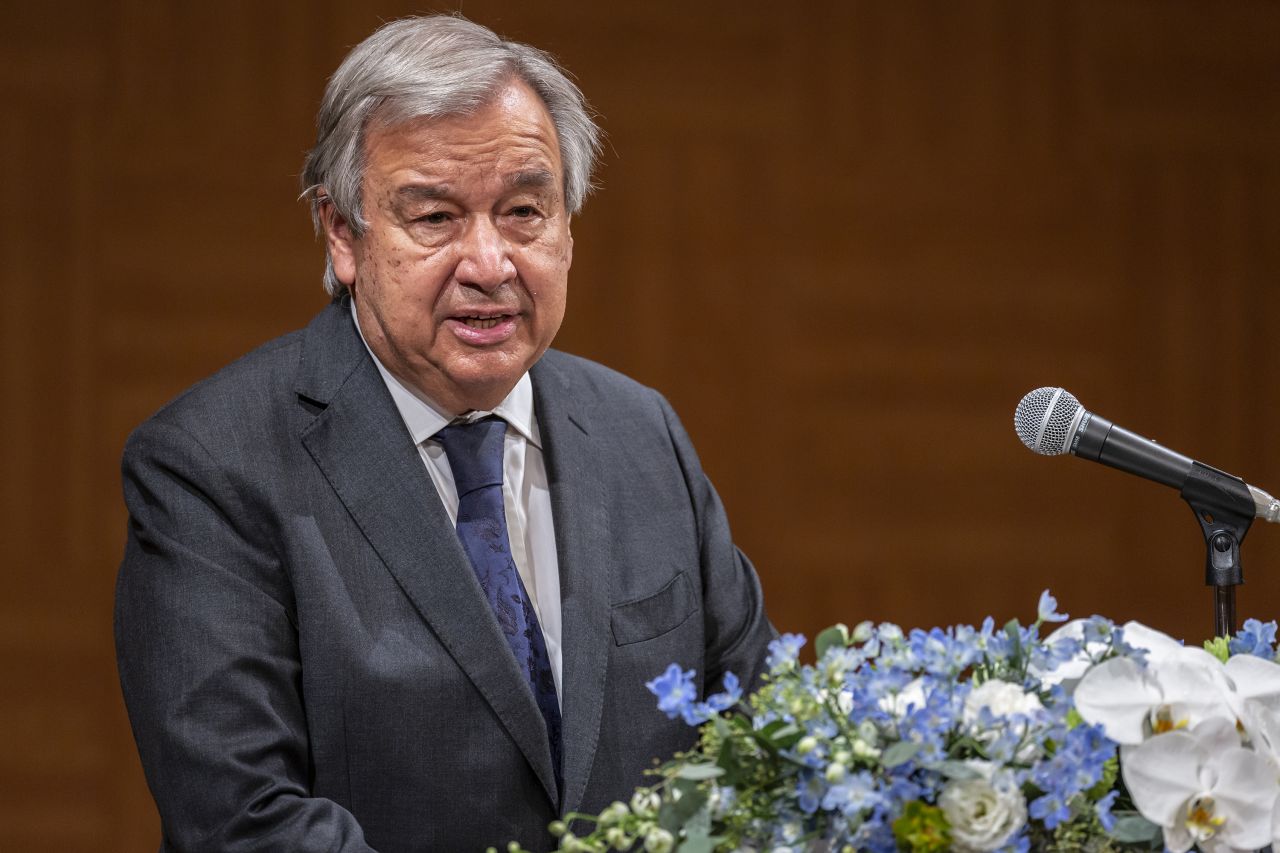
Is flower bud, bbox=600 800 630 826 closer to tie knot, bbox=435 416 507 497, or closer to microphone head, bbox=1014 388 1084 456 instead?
microphone head, bbox=1014 388 1084 456

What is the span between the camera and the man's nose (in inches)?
77.8

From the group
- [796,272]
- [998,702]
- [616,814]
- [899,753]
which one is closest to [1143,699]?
[998,702]

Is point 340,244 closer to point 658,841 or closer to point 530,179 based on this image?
point 530,179

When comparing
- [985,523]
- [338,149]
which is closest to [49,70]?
[338,149]

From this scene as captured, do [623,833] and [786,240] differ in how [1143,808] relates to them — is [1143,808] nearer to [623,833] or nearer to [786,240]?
[623,833]

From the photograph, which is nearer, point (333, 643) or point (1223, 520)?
point (1223, 520)

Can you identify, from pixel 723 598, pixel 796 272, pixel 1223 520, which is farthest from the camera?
pixel 796 272

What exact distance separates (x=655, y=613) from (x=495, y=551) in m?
0.28

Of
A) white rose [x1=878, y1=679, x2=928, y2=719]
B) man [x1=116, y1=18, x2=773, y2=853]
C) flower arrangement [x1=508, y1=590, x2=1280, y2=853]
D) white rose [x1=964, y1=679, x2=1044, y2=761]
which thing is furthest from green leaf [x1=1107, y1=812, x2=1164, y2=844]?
man [x1=116, y1=18, x2=773, y2=853]

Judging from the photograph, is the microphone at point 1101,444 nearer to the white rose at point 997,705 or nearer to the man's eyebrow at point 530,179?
the white rose at point 997,705

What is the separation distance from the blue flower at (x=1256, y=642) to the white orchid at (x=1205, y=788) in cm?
16

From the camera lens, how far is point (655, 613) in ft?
7.02

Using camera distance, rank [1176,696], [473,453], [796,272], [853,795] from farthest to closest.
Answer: [796,272] < [473,453] < [1176,696] < [853,795]

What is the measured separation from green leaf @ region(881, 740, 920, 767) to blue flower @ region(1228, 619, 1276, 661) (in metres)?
0.43
